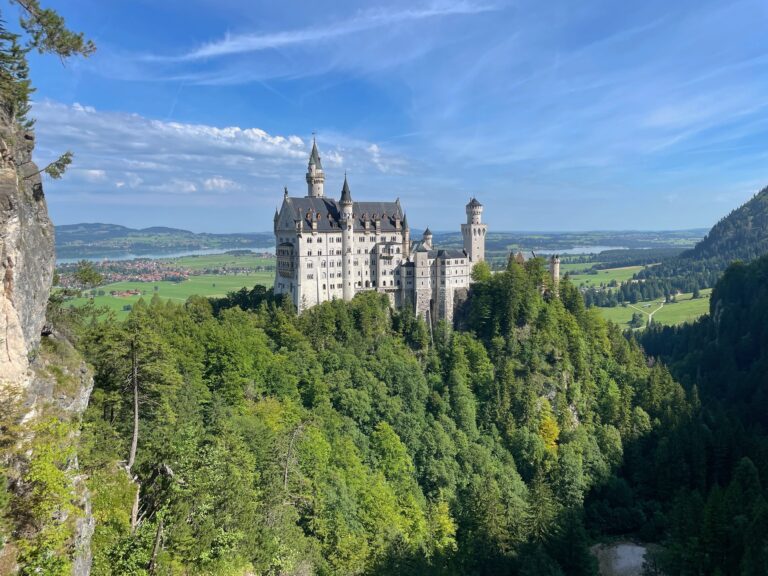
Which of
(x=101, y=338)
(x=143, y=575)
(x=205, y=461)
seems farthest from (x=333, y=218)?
(x=143, y=575)

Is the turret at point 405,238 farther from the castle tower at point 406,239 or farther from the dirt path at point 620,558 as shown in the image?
the dirt path at point 620,558

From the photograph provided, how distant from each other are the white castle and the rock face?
53332 mm

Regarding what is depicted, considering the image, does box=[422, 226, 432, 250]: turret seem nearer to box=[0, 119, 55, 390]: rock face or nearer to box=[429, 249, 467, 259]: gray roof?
box=[429, 249, 467, 259]: gray roof

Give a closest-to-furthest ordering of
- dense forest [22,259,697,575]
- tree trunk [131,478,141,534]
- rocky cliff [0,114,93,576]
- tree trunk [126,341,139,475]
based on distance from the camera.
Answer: rocky cliff [0,114,93,576] → tree trunk [131,478,141,534] → tree trunk [126,341,139,475] → dense forest [22,259,697,575]

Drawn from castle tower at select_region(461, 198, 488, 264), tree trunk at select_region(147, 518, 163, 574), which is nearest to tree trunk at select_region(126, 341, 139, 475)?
tree trunk at select_region(147, 518, 163, 574)

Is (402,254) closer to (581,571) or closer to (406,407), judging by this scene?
(406,407)

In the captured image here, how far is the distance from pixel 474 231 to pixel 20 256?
7698 centimetres

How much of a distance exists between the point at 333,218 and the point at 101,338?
51467mm

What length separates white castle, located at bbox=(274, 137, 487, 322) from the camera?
7931 centimetres

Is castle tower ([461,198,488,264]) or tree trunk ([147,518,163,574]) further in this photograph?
castle tower ([461,198,488,264])

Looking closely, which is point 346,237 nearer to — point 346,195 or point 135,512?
point 346,195

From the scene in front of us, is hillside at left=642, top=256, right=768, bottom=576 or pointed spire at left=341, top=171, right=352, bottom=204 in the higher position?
pointed spire at left=341, top=171, right=352, bottom=204

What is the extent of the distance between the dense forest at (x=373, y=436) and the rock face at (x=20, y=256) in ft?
17.5

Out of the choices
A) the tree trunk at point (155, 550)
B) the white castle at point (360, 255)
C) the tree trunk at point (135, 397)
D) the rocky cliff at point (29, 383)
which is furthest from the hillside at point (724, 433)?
the rocky cliff at point (29, 383)
